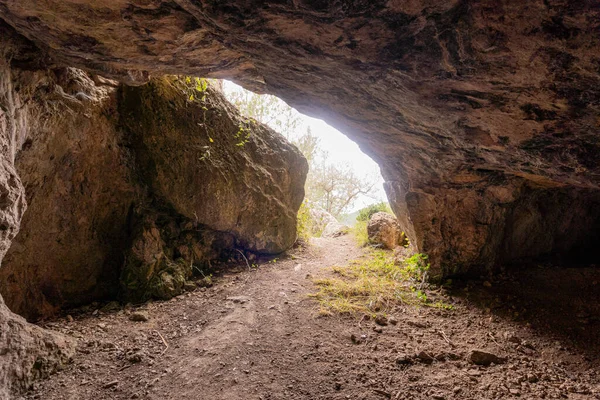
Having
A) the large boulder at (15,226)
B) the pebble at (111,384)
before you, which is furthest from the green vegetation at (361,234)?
the large boulder at (15,226)

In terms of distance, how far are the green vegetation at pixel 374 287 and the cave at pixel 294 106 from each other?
33 cm

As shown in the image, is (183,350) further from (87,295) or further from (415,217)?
(415,217)

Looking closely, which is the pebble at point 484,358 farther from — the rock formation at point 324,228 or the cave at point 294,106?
the rock formation at point 324,228

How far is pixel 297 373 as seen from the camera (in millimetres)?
2455

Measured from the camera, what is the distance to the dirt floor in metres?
2.31

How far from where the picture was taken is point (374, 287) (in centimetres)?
417

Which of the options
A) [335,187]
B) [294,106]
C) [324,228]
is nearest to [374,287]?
[294,106]

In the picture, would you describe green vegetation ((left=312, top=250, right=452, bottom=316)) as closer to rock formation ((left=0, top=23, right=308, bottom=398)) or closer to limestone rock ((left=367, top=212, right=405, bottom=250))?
limestone rock ((left=367, top=212, right=405, bottom=250))

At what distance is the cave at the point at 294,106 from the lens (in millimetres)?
1832

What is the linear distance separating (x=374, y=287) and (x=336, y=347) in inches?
59.5

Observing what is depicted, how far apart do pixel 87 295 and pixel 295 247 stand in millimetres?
3553

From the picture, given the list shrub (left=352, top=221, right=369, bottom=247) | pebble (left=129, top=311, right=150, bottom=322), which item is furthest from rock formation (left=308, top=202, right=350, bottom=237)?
pebble (left=129, top=311, right=150, bottom=322)

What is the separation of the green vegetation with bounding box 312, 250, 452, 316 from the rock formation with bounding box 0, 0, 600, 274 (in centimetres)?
163

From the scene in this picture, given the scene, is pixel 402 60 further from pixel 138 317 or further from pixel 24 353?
pixel 138 317
